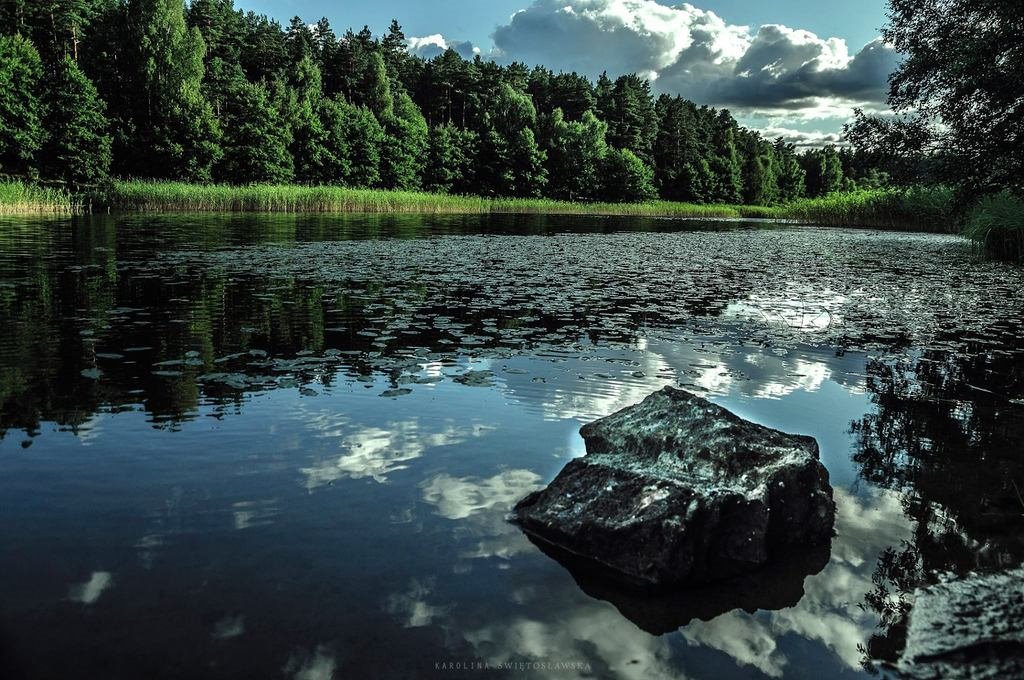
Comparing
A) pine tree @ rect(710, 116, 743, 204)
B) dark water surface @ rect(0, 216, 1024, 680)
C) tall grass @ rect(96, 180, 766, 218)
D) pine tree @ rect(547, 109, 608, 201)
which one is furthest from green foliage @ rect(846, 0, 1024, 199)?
pine tree @ rect(710, 116, 743, 204)

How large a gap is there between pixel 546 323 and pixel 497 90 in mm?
125825

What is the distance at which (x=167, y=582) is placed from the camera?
432cm

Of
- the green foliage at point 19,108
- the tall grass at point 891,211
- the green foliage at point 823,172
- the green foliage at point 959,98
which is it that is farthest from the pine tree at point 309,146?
the green foliage at point 823,172

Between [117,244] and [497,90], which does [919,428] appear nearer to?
[117,244]

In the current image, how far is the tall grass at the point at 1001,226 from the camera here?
28.2m

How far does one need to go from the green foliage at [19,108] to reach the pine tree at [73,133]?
3.93ft

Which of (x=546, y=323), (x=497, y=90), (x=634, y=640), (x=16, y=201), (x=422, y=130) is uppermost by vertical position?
(x=497, y=90)

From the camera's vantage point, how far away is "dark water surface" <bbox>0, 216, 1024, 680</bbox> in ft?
13.0

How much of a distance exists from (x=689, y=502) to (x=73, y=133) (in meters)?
73.5

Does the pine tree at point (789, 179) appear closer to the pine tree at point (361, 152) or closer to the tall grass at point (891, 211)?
the tall grass at point (891, 211)

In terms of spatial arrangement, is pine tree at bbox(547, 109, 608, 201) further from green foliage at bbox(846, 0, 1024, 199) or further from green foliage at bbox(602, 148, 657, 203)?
green foliage at bbox(846, 0, 1024, 199)

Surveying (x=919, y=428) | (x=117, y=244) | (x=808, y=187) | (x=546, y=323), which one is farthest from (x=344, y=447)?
(x=808, y=187)

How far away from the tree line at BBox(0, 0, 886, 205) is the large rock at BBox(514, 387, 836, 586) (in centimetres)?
2839

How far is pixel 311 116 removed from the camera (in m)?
83.4
